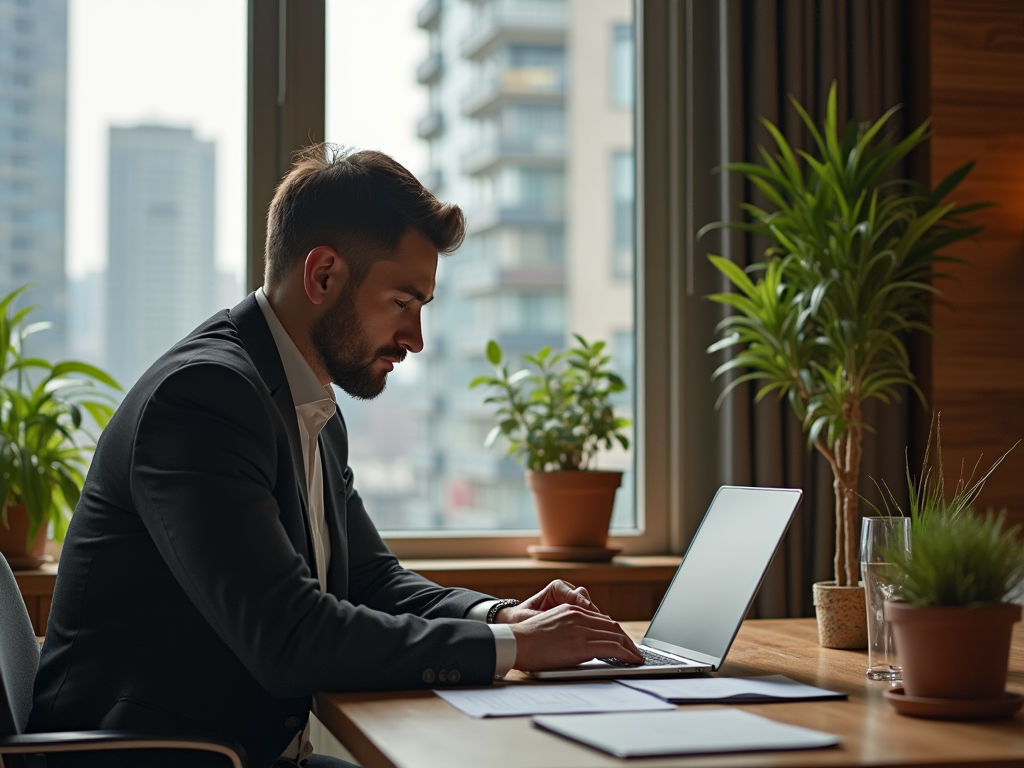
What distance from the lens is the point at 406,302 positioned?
1.81m

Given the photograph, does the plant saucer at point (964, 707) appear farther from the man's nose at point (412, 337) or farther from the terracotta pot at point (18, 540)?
the terracotta pot at point (18, 540)

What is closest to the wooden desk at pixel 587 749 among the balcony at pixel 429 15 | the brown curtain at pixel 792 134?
the brown curtain at pixel 792 134

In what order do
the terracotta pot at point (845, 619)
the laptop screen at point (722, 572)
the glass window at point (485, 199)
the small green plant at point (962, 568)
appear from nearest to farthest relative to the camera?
1. the small green plant at point (962, 568)
2. the laptop screen at point (722, 572)
3. the terracotta pot at point (845, 619)
4. the glass window at point (485, 199)

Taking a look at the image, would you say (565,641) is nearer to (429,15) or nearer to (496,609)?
(496,609)

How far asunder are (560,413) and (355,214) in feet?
4.24

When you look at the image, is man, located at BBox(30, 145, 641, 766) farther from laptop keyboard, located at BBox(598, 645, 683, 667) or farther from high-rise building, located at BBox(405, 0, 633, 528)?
high-rise building, located at BBox(405, 0, 633, 528)

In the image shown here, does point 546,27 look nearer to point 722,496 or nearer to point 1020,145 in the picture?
point 1020,145

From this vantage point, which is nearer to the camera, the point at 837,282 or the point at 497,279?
the point at 837,282

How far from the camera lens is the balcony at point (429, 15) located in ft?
10.5

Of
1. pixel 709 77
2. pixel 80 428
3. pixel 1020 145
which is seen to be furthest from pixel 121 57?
pixel 1020 145

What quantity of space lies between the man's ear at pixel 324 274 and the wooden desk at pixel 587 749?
0.62 m

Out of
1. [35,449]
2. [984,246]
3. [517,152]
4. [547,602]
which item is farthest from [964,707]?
[517,152]

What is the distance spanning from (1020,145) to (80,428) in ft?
8.58

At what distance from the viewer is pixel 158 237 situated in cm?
307
